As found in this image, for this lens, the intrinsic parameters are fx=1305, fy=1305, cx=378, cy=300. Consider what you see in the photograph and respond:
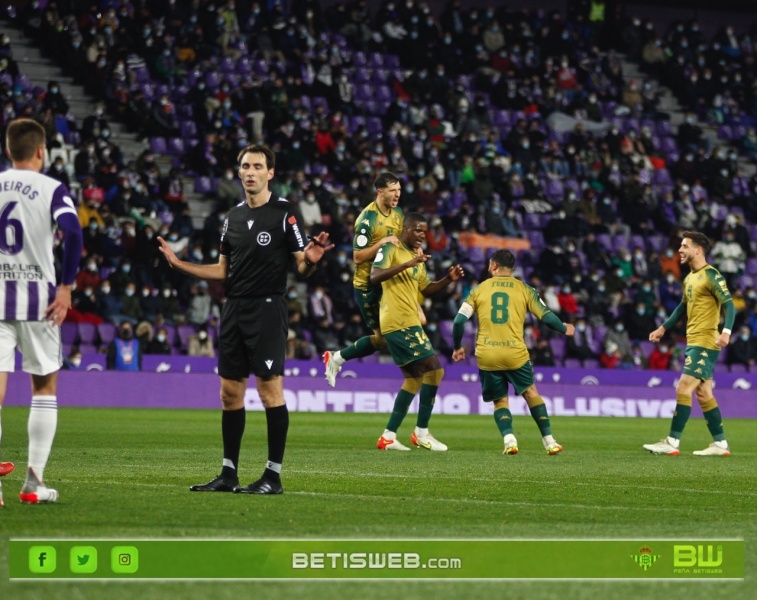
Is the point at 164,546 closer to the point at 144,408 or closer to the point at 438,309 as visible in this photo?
the point at 144,408

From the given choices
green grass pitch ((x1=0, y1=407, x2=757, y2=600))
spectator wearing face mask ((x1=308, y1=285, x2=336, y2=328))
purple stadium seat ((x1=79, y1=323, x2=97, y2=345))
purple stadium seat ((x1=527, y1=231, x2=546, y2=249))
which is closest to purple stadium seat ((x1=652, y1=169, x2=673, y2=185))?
purple stadium seat ((x1=527, y1=231, x2=546, y2=249))

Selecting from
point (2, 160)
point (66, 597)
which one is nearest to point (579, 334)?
point (2, 160)

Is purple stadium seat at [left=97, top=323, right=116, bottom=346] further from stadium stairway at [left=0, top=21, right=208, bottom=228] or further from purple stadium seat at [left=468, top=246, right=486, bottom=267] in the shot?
purple stadium seat at [left=468, top=246, right=486, bottom=267]

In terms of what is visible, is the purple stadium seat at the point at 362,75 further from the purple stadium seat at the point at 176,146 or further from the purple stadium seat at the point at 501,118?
the purple stadium seat at the point at 176,146

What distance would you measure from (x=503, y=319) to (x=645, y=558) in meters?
7.80

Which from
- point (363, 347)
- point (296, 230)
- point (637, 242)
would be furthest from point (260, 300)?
point (637, 242)

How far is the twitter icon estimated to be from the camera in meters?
5.59

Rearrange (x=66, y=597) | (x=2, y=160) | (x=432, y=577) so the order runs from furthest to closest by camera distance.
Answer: (x=2, y=160) < (x=432, y=577) < (x=66, y=597)

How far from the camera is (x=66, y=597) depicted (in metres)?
5.15

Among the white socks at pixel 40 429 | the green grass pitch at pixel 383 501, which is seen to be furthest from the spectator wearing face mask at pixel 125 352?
the white socks at pixel 40 429

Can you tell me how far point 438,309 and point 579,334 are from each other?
3.33m

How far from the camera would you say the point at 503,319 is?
13.6m

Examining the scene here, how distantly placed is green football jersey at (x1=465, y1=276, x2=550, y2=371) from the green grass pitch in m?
1.04

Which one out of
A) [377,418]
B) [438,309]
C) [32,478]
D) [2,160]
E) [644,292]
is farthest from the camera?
[644,292]
